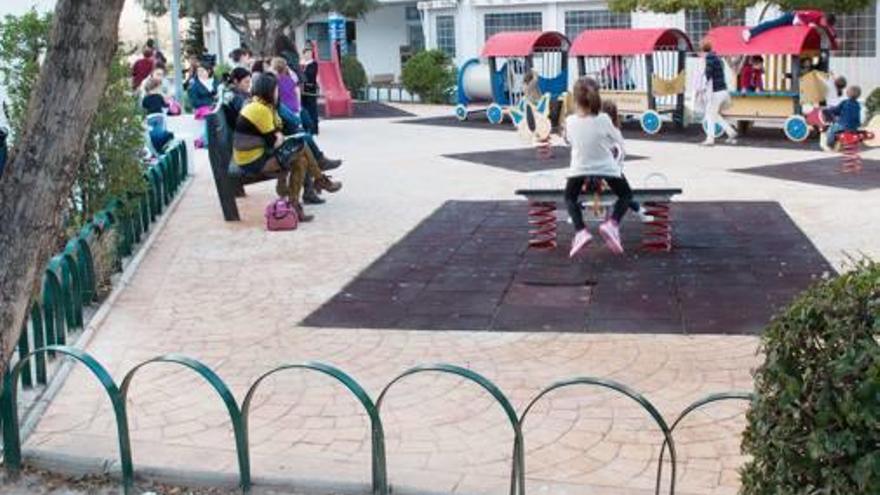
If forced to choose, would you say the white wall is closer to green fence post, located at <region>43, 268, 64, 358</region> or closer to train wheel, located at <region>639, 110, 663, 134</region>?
train wheel, located at <region>639, 110, 663, 134</region>

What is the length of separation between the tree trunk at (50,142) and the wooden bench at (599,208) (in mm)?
5120

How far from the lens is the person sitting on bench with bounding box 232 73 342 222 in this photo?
11.3 meters

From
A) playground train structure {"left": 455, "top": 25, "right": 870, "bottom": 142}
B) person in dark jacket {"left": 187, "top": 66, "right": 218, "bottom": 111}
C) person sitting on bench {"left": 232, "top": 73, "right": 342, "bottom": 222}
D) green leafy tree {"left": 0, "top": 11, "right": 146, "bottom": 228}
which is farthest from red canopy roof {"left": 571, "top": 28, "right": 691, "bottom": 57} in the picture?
green leafy tree {"left": 0, "top": 11, "right": 146, "bottom": 228}

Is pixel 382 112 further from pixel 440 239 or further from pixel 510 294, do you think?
pixel 510 294

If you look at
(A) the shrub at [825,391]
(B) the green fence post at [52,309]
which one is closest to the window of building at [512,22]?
(B) the green fence post at [52,309]

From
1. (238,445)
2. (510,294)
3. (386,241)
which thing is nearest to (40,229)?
(238,445)

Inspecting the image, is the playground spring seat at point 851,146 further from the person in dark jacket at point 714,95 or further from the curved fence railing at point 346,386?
the curved fence railing at point 346,386

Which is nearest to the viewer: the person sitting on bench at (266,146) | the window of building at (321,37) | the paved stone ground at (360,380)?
the paved stone ground at (360,380)

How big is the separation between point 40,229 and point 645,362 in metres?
3.37

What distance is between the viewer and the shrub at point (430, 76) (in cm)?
3023

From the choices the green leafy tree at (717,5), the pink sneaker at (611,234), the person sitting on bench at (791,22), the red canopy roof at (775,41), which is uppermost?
the green leafy tree at (717,5)

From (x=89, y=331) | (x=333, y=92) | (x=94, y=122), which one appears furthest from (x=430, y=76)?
(x=89, y=331)

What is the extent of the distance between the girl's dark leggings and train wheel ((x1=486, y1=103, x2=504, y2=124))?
13864 millimetres

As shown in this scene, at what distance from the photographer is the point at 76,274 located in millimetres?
7391
